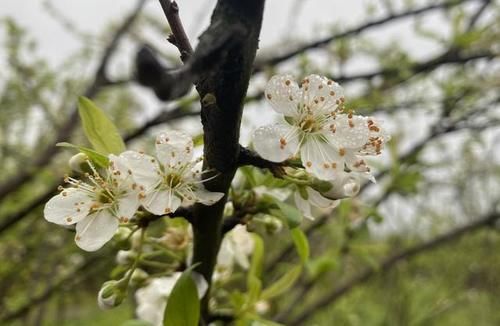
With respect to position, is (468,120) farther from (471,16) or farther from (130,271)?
(130,271)

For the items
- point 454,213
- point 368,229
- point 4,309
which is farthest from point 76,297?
point 454,213

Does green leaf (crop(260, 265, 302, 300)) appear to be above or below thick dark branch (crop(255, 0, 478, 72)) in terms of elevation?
below

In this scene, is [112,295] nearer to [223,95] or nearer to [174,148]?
[174,148]

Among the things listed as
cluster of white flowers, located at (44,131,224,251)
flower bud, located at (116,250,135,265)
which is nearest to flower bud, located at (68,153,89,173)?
cluster of white flowers, located at (44,131,224,251)

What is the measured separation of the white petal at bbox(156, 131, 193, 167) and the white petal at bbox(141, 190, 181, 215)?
56 mm

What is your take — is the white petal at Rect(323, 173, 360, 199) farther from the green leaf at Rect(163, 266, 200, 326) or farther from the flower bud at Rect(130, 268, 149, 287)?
the flower bud at Rect(130, 268, 149, 287)

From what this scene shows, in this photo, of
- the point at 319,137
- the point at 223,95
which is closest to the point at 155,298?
the point at 319,137

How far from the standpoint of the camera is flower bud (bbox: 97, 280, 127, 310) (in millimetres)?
685

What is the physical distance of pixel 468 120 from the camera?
177 cm

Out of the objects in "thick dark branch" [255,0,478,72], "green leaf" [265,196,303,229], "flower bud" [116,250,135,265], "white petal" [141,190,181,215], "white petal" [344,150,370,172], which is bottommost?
"flower bud" [116,250,135,265]

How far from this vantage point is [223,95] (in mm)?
485

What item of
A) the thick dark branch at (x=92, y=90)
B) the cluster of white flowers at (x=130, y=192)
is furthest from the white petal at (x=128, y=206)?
the thick dark branch at (x=92, y=90)

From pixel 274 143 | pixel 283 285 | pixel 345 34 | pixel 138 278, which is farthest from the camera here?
pixel 345 34

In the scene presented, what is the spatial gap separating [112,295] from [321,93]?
37cm
